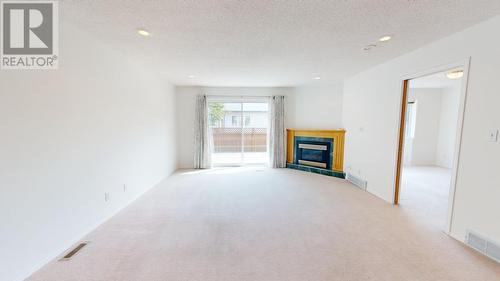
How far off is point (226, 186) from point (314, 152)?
103 inches

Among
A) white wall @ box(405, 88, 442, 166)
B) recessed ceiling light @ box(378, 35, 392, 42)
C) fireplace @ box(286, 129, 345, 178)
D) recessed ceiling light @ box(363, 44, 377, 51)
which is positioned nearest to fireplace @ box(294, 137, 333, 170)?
fireplace @ box(286, 129, 345, 178)

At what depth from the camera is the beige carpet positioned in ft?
5.96

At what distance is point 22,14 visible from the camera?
1782 mm

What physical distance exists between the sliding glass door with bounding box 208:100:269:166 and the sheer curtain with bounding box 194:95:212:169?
0.23 metres

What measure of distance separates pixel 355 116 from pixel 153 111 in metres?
4.33

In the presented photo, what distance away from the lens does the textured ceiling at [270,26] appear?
5.92 ft

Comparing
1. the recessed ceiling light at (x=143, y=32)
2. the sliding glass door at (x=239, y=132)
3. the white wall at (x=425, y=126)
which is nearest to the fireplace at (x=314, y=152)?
the sliding glass door at (x=239, y=132)

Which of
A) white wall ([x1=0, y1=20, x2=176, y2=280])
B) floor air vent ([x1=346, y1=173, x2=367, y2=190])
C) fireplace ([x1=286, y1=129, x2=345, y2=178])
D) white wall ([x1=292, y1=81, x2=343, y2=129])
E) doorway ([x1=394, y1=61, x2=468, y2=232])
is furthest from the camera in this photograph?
white wall ([x1=292, y1=81, x2=343, y2=129])

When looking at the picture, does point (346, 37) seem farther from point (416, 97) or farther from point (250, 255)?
point (416, 97)

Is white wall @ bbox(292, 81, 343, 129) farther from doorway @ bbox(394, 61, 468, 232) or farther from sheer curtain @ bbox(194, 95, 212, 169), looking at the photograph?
sheer curtain @ bbox(194, 95, 212, 169)

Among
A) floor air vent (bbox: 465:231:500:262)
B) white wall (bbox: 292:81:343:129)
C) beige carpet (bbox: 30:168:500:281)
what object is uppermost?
white wall (bbox: 292:81:343:129)

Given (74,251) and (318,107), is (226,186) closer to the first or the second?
(74,251)

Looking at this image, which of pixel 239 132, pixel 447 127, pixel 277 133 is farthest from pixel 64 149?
pixel 447 127

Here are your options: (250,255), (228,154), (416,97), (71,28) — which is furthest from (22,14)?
(416,97)
